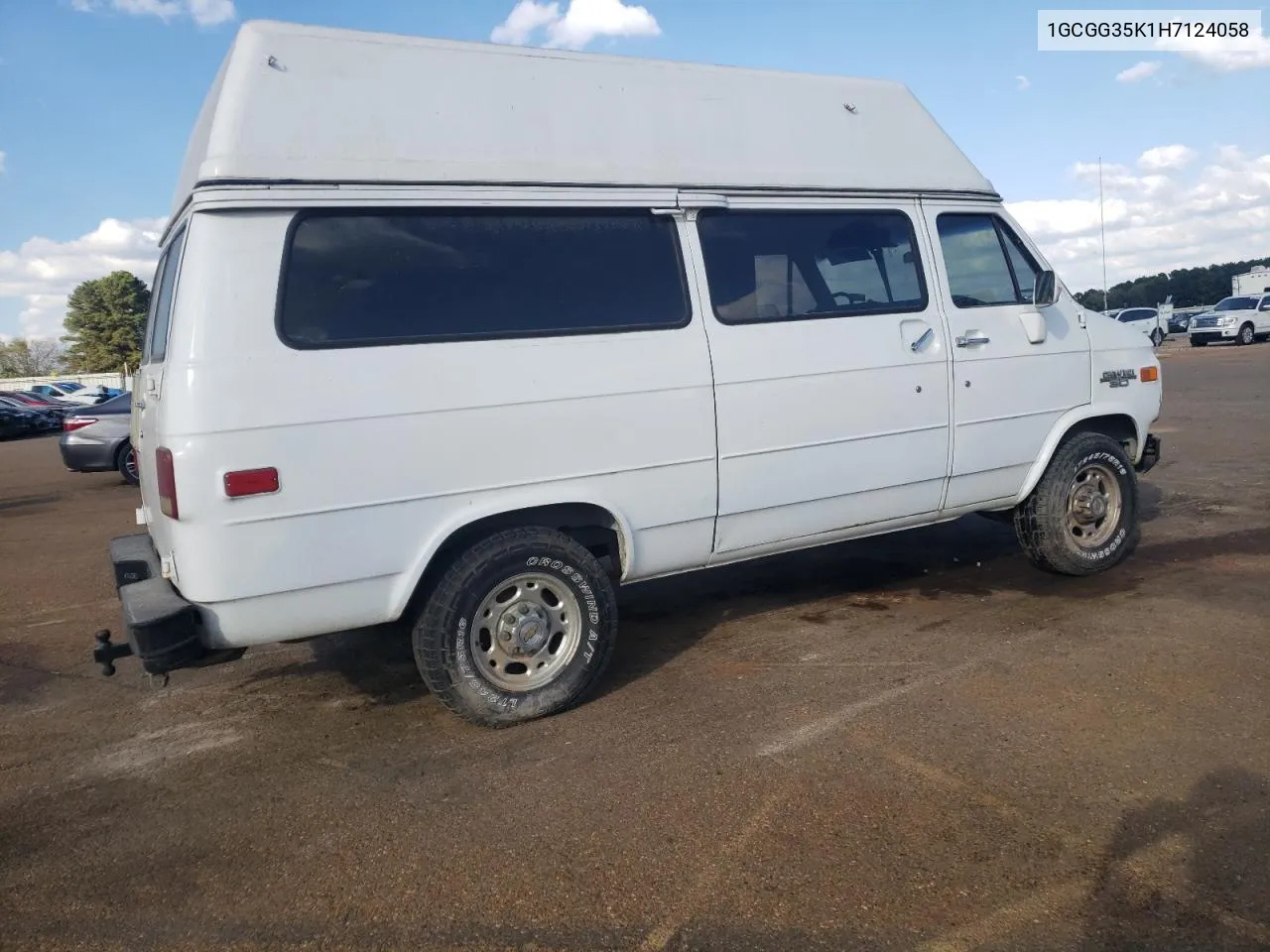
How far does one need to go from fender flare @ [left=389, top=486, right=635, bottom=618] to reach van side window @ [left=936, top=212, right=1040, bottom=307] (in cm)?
244

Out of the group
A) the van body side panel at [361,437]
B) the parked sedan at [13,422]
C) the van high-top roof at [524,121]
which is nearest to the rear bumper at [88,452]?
the van high-top roof at [524,121]

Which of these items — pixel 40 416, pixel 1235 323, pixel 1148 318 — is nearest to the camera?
pixel 40 416

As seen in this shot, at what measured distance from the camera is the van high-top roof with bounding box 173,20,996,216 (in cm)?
371

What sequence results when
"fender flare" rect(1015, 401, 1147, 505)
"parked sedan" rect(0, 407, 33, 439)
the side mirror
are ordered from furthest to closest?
1. "parked sedan" rect(0, 407, 33, 439)
2. "fender flare" rect(1015, 401, 1147, 505)
3. the side mirror

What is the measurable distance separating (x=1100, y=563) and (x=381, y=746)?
426 centimetres

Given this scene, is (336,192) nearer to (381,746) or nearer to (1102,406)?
(381,746)

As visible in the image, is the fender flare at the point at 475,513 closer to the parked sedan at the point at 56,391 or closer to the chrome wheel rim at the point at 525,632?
the chrome wheel rim at the point at 525,632

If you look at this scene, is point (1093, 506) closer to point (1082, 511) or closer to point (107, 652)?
point (1082, 511)

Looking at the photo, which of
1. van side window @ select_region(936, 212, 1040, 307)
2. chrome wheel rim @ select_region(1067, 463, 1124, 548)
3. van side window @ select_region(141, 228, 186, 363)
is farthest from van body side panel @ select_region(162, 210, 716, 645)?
chrome wheel rim @ select_region(1067, 463, 1124, 548)

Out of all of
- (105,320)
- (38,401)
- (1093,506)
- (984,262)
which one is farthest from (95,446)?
(105,320)

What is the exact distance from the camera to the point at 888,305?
498 cm

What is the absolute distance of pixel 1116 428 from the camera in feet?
19.5

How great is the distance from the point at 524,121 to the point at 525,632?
2184 mm

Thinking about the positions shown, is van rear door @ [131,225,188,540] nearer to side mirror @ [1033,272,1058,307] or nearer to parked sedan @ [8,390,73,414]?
side mirror @ [1033,272,1058,307]
